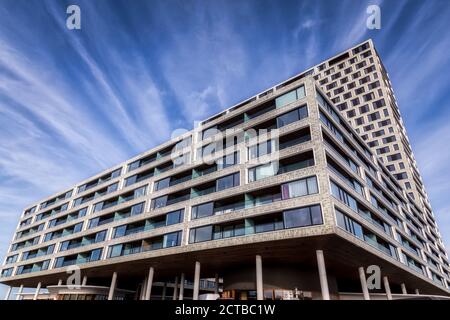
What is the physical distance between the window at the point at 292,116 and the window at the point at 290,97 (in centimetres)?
131

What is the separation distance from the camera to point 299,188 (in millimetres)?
23219

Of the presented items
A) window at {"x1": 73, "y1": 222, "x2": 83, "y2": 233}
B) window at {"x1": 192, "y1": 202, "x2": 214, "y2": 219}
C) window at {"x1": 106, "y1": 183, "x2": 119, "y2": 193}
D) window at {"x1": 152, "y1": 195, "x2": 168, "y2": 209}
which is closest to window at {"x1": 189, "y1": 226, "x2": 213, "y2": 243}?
window at {"x1": 192, "y1": 202, "x2": 214, "y2": 219}

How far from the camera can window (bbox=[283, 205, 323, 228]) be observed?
21.1m

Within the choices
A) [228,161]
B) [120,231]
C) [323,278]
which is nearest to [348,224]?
[323,278]

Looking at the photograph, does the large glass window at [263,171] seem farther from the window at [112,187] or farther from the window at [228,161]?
the window at [112,187]

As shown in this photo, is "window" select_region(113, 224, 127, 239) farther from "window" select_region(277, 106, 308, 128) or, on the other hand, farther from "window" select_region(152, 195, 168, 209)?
"window" select_region(277, 106, 308, 128)

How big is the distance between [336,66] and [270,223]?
5980 centimetres

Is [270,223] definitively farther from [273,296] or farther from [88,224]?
[88,224]

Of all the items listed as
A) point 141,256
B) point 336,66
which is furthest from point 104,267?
point 336,66

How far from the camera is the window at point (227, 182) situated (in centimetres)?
2787

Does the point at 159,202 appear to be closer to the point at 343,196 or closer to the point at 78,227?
the point at 78,227

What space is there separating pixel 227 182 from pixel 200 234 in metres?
5.91

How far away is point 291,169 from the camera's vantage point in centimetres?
2455

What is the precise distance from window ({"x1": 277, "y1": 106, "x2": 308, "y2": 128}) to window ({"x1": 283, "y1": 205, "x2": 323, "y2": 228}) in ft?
29.6
